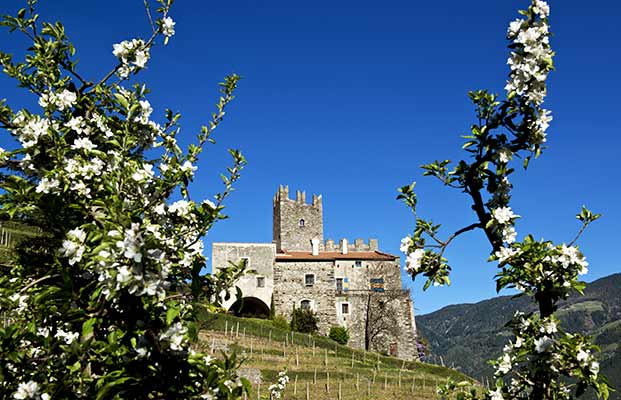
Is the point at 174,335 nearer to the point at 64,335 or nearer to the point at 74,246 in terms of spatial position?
the point at 74,246

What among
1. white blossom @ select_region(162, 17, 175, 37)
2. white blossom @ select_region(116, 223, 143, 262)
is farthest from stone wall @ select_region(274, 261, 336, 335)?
white blossom @ select_region(116, 223, 143, 262)

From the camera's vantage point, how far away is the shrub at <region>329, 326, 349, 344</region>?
49.2 m

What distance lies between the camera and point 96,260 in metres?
3.06

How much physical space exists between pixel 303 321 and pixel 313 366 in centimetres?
1696

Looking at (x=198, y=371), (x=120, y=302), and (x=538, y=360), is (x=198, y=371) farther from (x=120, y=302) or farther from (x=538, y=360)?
(x=538, y=360)

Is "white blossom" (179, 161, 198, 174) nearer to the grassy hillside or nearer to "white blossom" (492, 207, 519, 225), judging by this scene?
"white blossom" (492, 207, 519, 225)

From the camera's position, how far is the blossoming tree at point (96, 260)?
3.25m

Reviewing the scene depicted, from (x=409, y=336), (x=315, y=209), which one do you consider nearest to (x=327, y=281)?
(x=409, y=336)

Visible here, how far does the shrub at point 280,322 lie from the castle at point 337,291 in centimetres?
73

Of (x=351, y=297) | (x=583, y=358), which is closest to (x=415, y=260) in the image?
→ (x=583, y=358)

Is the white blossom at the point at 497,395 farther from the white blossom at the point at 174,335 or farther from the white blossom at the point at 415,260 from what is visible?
the white blossom at the point at 174,335

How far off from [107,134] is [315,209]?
58.6 metres

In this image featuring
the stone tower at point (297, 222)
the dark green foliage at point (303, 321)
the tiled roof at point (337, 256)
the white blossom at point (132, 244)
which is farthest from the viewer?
the stone tower at point (297, 222)

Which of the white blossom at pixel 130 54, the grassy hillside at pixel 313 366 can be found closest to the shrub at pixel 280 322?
the grassy hillside at pixel 313 366
